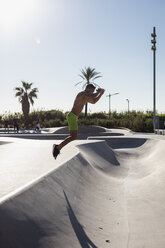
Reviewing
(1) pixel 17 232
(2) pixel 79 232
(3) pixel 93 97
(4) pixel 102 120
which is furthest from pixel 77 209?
(4) pixel 102 120

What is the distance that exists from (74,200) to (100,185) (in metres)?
2.20

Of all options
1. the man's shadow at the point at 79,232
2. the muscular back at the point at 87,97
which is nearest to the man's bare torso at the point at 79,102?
the muscular back at the point at 87,97

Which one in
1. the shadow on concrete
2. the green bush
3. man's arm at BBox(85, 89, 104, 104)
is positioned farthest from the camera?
the green bush

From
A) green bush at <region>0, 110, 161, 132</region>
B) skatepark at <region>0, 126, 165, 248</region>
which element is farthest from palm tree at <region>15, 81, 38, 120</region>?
skatepark at <region>0, 126, 165, 248</region>

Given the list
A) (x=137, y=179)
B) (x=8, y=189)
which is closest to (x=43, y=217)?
A: (x=8, y=189)

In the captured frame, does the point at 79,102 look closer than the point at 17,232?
No

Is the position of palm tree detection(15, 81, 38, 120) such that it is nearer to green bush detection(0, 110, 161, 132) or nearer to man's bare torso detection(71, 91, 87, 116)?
green bush detection(0, 110, 161, 132)

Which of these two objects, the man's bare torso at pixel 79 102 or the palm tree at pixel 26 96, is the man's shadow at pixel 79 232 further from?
the palm tree at pixel 26 96

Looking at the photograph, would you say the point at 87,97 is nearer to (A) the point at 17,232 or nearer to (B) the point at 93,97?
(B) the point at 93,97

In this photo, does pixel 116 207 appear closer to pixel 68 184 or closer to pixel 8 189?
pixel 68 184

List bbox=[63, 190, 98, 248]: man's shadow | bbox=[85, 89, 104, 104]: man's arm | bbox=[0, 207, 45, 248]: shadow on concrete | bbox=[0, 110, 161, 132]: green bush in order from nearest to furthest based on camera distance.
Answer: bbox=[0, 207, 45, 248]: shadow on concrete < bbox=[63, 190, 98, 248]: man's shadow < bbox=[85, 89, 104, 104]: man's arm < bbox=[0, 110, 161, 132]: green bush

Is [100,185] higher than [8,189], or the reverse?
[8,189]

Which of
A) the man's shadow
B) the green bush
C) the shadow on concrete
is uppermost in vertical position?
the green bush

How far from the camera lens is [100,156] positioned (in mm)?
9602
